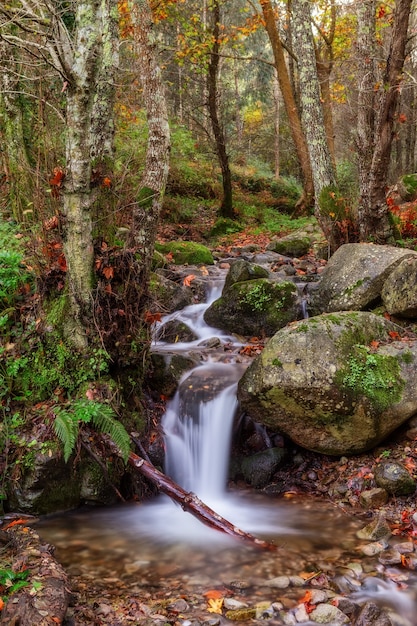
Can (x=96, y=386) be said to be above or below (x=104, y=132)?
below

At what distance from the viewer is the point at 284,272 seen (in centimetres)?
983

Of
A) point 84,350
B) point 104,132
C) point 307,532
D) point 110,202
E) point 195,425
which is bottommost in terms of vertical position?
point 307,532

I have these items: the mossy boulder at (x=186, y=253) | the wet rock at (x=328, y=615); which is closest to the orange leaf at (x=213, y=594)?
the wet rock at (x=328, y=615)

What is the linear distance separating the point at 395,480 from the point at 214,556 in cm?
186

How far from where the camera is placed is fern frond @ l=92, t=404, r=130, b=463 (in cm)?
454

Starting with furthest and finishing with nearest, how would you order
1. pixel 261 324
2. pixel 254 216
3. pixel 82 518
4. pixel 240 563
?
pixel 254 216 < pixel 261 324 < pixel 82 518 < pixel 240 563

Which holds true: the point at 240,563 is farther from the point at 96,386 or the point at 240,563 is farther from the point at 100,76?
the point at 100,76

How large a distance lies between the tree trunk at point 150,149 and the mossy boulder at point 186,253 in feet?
16.2

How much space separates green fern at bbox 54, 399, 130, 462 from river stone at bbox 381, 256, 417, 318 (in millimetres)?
3808

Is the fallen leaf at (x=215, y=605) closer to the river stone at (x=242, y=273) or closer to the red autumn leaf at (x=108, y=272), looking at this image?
the red autumn leaf at (x=108, y=272)

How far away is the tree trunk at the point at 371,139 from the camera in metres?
7.78

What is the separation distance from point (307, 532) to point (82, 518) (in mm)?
2144

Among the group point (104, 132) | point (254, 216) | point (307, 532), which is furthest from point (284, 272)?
point (254, 216)

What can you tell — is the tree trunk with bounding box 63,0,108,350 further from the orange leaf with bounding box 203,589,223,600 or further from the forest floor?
the orange leaf with bounding box 203,589,223,600
